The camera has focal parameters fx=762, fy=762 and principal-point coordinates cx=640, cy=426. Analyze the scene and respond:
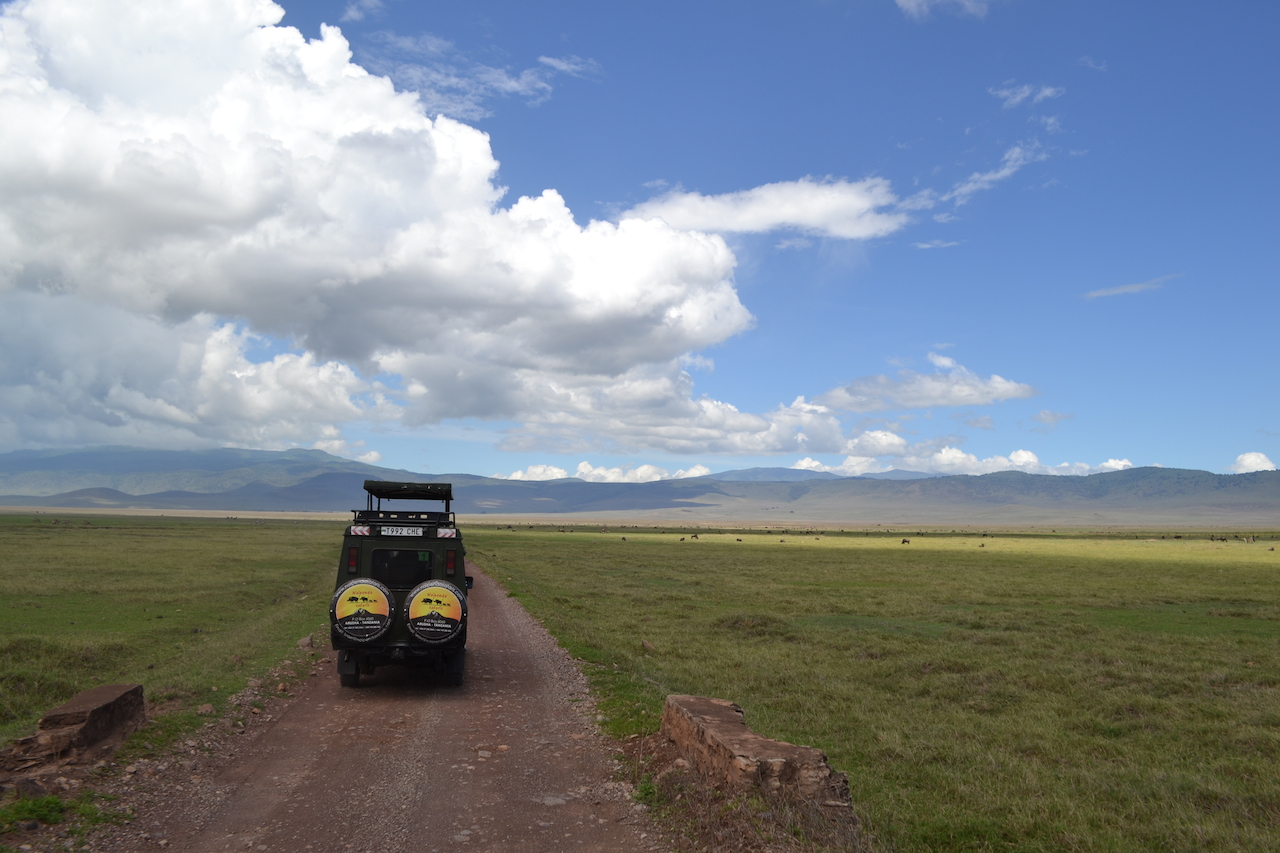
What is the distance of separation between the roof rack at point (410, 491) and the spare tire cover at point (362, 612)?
13.1 ft

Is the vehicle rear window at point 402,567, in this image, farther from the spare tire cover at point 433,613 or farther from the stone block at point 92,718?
the stone block at point 92,718

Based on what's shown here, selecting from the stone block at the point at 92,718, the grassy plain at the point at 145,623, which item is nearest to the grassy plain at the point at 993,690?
the stone block at the point at 92,718

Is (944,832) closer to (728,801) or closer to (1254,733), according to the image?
(728,801)

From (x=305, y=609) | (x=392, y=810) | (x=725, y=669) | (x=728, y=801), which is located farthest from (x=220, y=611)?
(x=728, y=801)

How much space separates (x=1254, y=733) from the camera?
14.4 m

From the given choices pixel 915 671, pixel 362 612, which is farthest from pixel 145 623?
pixel 915 671

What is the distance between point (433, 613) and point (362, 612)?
4.43 ft

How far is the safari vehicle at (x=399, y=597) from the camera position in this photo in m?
15.0

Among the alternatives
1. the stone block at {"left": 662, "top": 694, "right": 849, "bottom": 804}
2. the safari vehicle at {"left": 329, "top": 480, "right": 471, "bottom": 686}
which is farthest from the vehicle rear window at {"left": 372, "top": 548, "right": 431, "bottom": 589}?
the stone block at {"left": 662, "top": 694, "right": 849, "bottom": 804}

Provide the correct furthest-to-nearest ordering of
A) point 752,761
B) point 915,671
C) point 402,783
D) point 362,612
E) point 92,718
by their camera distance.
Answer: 1. point 915,671
2. point 362,612
3. point 92,718
4. point 402,783
5. point 752,761

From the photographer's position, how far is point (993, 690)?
18.3m

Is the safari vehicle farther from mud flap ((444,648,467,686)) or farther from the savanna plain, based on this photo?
the savanna plain

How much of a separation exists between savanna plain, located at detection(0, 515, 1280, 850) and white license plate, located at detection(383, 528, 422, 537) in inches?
159

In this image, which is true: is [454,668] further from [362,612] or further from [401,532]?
[401,532]
